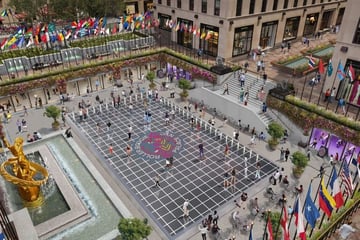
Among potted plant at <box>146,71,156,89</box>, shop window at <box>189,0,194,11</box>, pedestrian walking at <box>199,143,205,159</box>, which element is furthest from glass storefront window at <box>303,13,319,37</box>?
pedestrian walking at <box>199,143,205,159</box>

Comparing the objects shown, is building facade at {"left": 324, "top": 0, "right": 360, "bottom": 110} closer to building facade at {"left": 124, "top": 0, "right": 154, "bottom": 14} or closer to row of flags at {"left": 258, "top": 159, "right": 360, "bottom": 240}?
row of flags at {"left": 258, "top": 159, "right": 360, "bottom": 240}

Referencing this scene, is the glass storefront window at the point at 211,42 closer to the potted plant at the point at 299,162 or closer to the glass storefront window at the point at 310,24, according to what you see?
the glass storefront window at the point at 310,24

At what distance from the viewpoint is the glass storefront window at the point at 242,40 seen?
164ft

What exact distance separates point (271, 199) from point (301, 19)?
45535 mm

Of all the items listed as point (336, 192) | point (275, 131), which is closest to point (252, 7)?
point (275, 131)

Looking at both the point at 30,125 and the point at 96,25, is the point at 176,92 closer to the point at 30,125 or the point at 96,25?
the point at 96,25

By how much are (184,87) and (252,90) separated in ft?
32.6

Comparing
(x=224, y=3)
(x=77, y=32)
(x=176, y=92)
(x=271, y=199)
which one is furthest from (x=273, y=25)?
(x=271, y=199)

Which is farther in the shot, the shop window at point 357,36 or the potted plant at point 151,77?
the potted plant at point 151,77

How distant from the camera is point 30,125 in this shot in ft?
128

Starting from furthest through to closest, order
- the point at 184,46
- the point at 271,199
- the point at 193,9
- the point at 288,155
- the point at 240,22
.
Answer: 1. the point at 184,46
2. the point at 193,9
3. the point at 240,22
4. the point at 288,155
5. the point at 271,199

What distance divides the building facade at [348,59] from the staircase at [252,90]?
824 cm

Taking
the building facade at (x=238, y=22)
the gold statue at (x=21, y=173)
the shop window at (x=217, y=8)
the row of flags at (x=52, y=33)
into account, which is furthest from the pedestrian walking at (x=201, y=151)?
the row of flags at (x=52, y=33)

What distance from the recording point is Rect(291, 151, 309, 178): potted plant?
28969 mm
